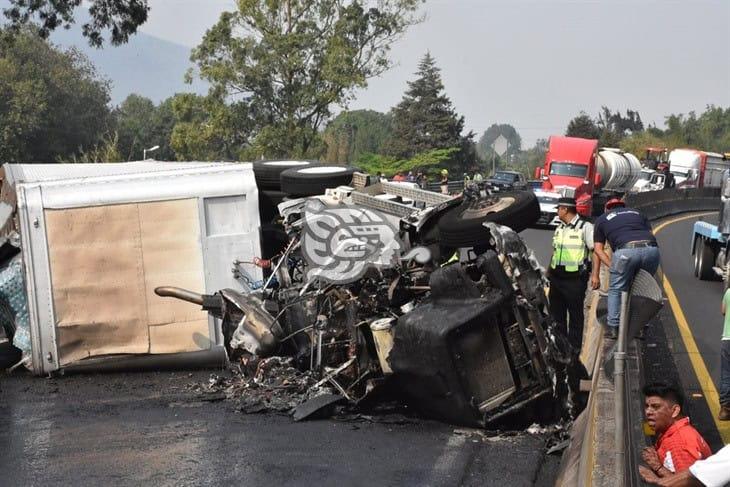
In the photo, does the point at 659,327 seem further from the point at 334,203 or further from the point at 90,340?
the point at 90,340

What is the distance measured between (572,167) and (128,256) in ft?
89.2

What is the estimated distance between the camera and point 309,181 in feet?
35.3

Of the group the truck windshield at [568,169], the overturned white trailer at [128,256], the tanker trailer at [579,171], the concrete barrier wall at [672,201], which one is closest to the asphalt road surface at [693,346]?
the overturned white trailer at [128,256]

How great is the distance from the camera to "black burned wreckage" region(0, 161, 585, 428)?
8281mm

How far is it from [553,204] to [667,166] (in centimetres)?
2429

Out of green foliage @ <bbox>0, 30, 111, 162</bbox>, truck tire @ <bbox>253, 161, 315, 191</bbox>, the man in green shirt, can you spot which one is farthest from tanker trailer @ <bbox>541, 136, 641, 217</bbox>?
green foliage @ <bbox>0, 30, 111, 162</bbox>

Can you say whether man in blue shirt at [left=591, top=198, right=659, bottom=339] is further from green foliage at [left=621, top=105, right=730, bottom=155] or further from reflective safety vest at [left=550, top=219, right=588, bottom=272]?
green foliage at [left=621, top=105, right=730, bottom=155]

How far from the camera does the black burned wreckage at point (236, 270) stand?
27.2ft

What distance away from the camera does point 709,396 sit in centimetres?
900

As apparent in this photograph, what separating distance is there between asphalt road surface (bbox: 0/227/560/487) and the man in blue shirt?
7.34 feet

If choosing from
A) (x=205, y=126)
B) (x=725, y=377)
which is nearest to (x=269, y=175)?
(x=725, y=377)

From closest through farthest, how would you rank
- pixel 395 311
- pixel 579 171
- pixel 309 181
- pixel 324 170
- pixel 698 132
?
pixel 395 311
pixel 309 181
pixel 324 170
pixel 579 171
pixel 698 132

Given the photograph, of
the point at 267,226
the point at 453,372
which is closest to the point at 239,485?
the point at 453,372

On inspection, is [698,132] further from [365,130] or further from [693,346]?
[693,346]
